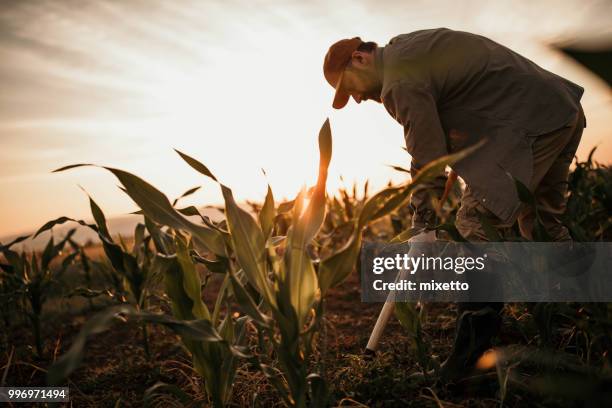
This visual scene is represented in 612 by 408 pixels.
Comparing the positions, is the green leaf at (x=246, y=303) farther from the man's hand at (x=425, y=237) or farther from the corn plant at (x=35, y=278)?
the corn plant at (x=35, y=278)

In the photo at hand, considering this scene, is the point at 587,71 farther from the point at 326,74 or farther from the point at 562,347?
the point at 326,74

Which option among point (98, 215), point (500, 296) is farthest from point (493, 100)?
point (98, 215)

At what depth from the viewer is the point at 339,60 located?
2027 mm

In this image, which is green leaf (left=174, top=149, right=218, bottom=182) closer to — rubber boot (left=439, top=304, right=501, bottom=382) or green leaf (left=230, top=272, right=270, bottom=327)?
green leaf (left=230, top=272, right=270, bottom=327)

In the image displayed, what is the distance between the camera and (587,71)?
203 mm

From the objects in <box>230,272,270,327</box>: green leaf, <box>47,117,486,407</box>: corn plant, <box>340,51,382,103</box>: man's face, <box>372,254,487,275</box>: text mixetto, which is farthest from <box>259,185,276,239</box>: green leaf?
<box>340,51,382,103</box>: man's face

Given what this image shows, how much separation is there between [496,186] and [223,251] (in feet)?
3.41

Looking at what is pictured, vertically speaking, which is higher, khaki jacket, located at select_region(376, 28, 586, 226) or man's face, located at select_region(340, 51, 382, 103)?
man's face, located at select_region(340, 51, 382, 103)

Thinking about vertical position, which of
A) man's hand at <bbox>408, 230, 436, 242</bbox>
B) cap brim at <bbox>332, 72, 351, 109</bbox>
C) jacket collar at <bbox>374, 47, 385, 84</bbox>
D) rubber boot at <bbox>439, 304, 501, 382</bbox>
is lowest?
rubber boot at <bbox>439, 304, 501, 382</bbox>

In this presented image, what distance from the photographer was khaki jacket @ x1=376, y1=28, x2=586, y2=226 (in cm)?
160

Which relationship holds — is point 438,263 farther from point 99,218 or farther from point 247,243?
point 99,218

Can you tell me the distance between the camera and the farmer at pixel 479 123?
1.58 meters

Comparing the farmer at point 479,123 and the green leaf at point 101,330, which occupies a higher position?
the farmer at point 479,123

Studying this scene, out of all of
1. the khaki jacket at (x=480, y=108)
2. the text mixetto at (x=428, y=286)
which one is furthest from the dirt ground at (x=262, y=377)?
the khaki jacket at (x=480, y=108)
